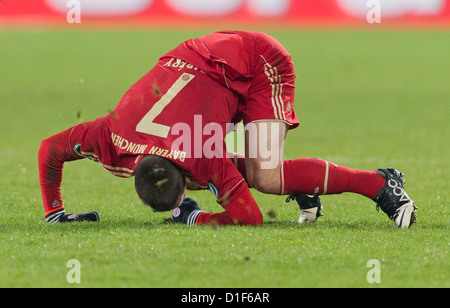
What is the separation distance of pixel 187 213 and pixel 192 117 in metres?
0.78

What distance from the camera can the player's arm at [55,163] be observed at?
555 centimetres

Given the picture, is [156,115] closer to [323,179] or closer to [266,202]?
[323,179]

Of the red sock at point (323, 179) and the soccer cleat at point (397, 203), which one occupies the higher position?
the red sock at point (323, 179)

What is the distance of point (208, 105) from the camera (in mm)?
5387

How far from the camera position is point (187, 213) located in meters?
5.71

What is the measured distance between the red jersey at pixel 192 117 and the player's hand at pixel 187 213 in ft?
1.16

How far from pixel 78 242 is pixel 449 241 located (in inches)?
88.7

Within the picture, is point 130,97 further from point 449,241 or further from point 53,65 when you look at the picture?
point 53,65

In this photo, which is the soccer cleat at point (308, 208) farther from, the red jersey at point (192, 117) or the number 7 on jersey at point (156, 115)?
the number 7 on jersey at point (156, 115)

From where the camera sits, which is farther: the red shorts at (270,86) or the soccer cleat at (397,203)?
the red shorts at (270,86)

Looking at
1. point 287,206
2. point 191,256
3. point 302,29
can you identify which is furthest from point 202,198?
point 302,29

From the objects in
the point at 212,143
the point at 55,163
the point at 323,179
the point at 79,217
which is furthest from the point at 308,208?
the point at 55,163

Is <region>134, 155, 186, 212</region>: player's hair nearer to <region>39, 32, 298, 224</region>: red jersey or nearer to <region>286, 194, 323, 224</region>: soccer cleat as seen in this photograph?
<region>39, 32, 298, 224</region>: red jersey

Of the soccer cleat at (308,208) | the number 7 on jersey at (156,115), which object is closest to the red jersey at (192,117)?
the number 7 on jersey at (156,115)
